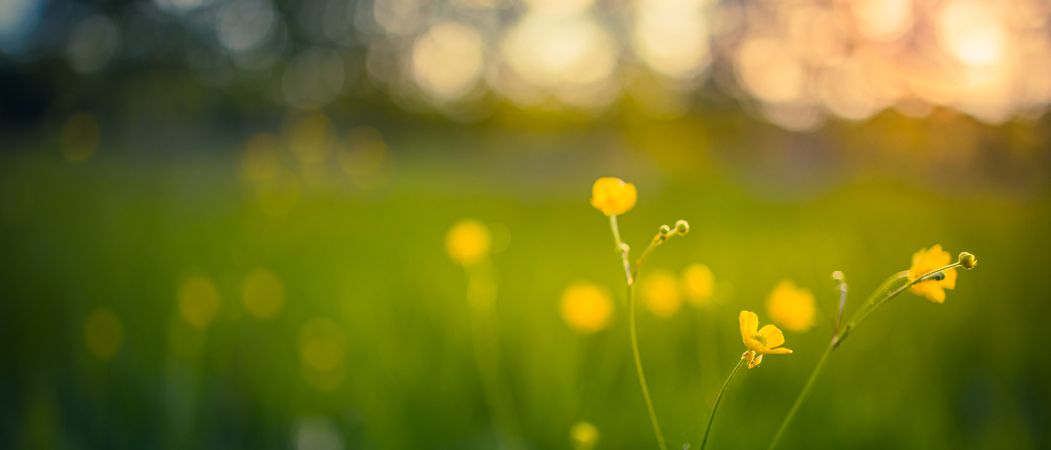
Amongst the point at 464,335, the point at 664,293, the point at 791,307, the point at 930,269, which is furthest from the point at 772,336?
the point at 464,335

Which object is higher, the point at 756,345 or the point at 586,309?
the point at 756,345

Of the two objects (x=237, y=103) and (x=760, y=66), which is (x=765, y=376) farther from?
(x=237, y=103)

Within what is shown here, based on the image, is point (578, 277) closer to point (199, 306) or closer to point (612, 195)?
point (199, 306)

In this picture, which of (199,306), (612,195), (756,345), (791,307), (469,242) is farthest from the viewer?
(199,306)

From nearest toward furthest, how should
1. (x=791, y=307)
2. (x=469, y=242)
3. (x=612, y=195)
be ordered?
(x=612, y=195) → (x=791, y=307) → (x=469, y=242)

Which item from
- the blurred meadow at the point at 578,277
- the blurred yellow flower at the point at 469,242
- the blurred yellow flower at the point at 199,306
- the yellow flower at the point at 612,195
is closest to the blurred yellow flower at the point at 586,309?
the blurred meadow at the point at 578,277

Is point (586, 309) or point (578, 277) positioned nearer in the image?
point (586, 309)

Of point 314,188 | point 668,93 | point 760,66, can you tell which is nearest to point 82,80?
point 314,188

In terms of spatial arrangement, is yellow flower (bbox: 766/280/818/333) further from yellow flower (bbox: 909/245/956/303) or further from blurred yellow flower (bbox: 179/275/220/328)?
blurred yellow flower (bbox: 179/275/220/328)
